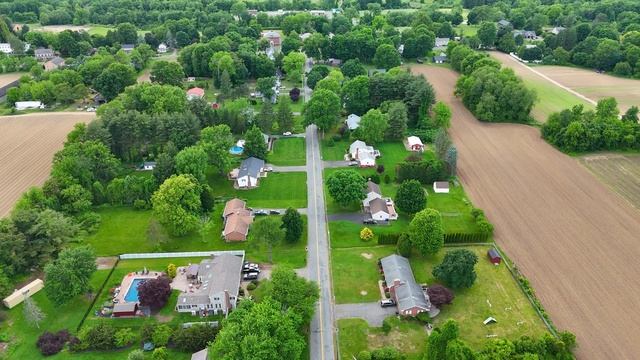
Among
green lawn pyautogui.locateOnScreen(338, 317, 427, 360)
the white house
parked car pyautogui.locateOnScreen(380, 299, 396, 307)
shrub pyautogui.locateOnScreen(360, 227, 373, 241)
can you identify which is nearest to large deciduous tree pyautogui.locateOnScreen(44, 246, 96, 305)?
green lawn pyautogui.locateOnScreen(338, 317, 427, 360)

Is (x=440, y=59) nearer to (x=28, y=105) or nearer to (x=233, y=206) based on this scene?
(x=233, y=206)

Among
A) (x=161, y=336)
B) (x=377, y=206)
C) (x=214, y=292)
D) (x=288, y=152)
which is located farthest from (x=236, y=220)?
(x=288, y=152)

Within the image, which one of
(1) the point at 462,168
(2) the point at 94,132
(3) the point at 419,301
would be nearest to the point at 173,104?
(2) the point at 94,132

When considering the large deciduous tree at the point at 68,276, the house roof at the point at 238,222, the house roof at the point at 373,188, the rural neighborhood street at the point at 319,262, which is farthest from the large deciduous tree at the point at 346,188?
the large deciduous tree at the point at 68,276

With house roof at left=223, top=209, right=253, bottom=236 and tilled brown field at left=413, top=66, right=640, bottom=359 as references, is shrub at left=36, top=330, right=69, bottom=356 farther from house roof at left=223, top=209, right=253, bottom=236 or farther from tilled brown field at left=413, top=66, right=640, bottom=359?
tilled brown field at left=413, top=66, right=640, bottom=359

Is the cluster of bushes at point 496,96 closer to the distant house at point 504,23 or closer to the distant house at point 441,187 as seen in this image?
the distant house at point 441,187

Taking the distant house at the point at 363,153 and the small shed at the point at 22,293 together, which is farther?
the distant house at the point at 363,153
